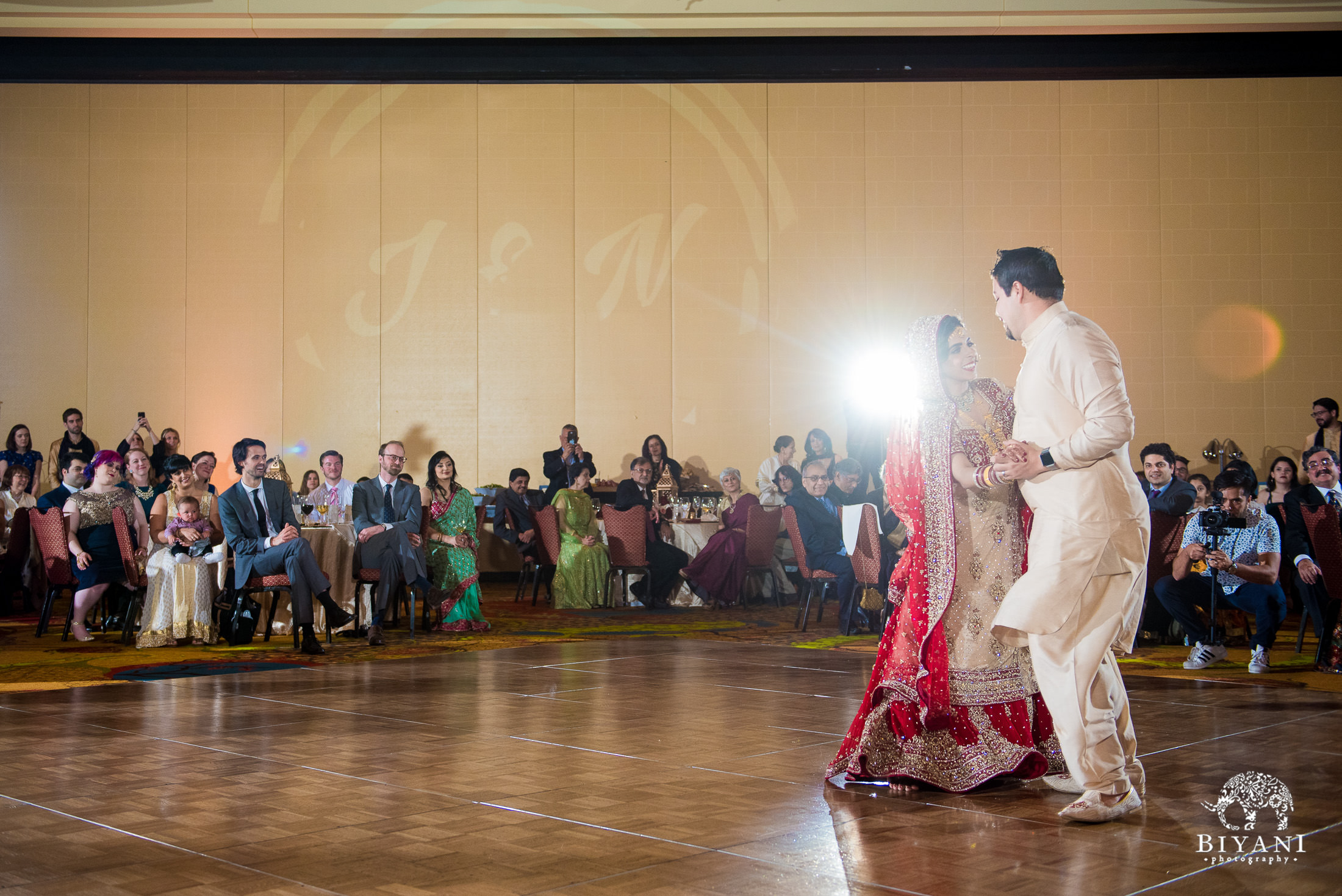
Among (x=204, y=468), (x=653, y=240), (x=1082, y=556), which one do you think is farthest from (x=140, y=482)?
(x=1082, y=556)

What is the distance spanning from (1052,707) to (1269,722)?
1825mm

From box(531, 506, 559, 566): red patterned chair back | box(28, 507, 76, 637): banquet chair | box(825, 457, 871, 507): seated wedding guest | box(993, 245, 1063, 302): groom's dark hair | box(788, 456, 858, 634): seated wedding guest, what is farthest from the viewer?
box(531, 506, 559, 566): red patterned chair back

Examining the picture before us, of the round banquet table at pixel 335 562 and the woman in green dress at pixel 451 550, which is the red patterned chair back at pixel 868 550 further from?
the round banquet table at pixel 335 562

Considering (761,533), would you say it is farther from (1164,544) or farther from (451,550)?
(1164,544)

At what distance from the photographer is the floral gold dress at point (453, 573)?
7.38m

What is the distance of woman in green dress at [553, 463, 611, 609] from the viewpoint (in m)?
8.80

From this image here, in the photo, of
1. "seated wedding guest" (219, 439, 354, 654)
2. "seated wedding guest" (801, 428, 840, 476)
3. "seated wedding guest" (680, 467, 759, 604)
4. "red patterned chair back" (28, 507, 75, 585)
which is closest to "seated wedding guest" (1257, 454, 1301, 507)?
"seated wedding guest" (680, 467, 759, 604)

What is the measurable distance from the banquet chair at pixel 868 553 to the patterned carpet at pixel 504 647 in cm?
34

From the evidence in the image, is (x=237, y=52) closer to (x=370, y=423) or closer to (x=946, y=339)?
(x=370, y=423)

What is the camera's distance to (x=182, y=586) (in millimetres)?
6777

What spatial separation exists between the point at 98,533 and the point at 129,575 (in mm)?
454

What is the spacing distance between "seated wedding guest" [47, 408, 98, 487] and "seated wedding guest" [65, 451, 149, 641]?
9.94ft

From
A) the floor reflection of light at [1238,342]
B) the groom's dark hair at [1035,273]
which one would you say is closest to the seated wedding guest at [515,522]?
the floor reflection of light at [1238,342]

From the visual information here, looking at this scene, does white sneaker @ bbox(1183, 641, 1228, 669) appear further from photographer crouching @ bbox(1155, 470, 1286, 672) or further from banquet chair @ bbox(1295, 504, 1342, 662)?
banquet chair @ bbox(1295, 504, 1342, 662)
